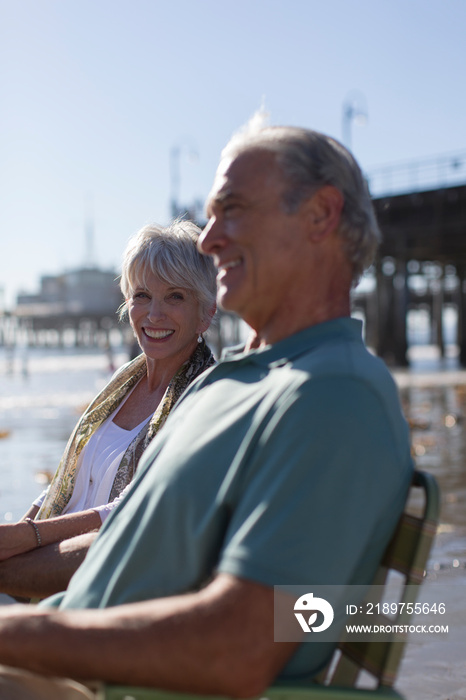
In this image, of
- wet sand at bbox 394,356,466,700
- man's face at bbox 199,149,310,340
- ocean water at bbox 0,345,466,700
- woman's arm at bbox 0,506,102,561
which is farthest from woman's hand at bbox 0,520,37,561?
wet sand at bbox 394,356,466,700

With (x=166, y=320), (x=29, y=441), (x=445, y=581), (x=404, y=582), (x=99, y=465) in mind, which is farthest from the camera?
(x=29, y=441)

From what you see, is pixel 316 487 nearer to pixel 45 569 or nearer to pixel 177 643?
pixel 177 643

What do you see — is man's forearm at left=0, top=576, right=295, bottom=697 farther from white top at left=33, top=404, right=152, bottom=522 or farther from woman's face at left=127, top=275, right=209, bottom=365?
woman's face at left=127, top=275, right=209, bottom=365

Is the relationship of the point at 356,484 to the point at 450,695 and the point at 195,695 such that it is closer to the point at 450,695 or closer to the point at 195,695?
the point at 195,695

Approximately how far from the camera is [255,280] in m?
1.62

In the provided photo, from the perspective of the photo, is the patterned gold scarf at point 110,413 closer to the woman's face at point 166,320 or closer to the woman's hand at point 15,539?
the woman's face at point 166,320

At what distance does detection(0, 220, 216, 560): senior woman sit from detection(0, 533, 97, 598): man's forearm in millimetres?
237

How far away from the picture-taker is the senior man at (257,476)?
4.25 feet

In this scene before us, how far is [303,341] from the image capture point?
1557 millimetres

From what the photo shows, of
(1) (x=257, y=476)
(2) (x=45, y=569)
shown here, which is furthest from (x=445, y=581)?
(1) (x=257, y=476)

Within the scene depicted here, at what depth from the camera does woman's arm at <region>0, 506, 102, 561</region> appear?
227 cm

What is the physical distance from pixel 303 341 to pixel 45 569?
108 centimetres

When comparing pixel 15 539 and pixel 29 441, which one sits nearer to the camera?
pixel 15 539

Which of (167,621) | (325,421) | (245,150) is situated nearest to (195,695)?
(167,621)
